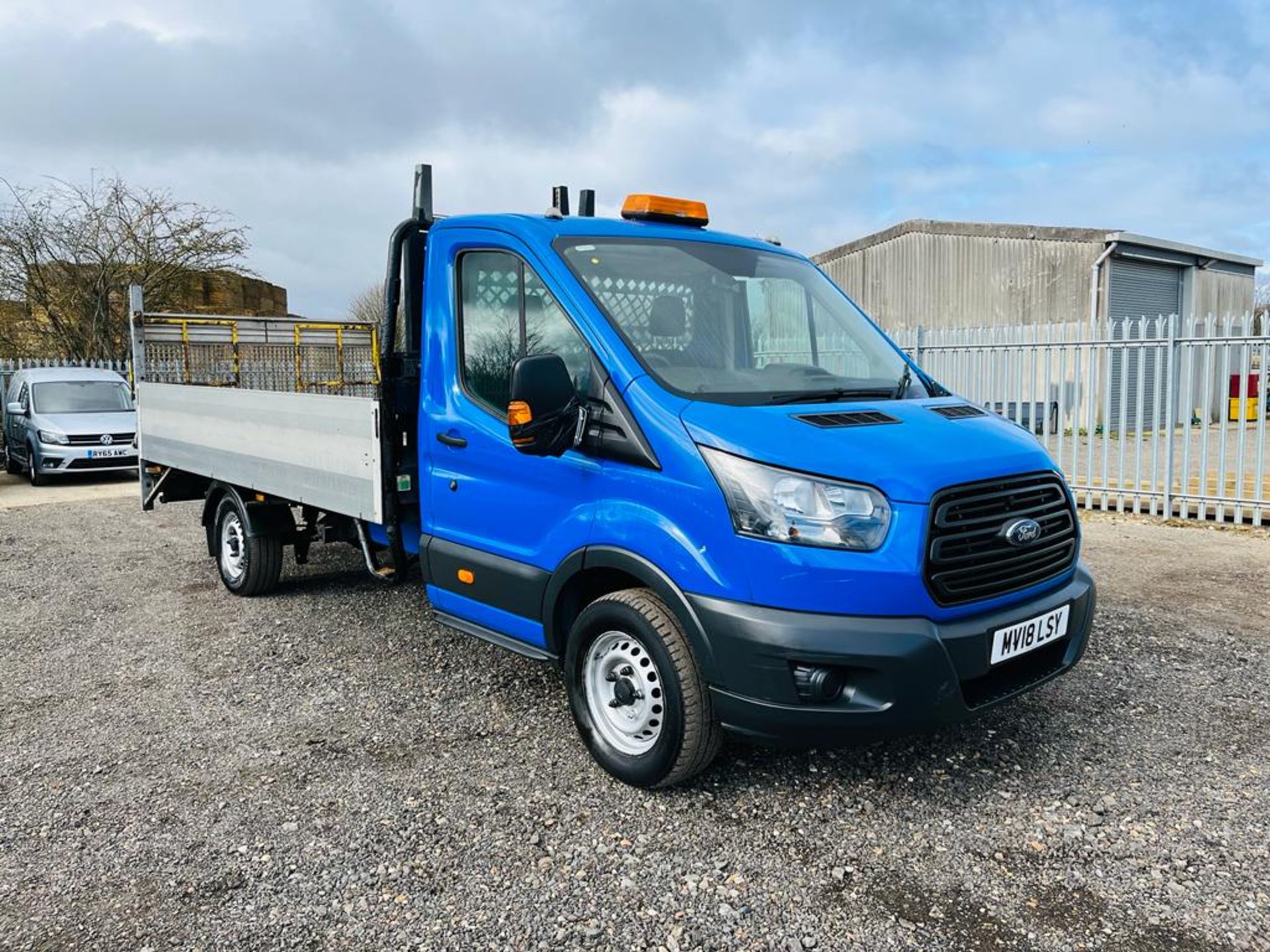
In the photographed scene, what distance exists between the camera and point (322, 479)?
16.8 feet

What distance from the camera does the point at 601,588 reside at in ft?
11.9

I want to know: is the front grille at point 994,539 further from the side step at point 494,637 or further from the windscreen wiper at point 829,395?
the side step at point 494,637

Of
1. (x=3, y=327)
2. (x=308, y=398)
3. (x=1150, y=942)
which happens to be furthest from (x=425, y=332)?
(x=3, y=327)

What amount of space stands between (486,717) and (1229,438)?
1607 centimetres

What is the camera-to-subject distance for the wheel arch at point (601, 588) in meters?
3.10

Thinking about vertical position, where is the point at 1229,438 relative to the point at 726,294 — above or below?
below

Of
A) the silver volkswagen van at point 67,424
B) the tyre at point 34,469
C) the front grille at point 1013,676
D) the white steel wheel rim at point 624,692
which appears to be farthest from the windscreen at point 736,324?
the tyre at point 34,469

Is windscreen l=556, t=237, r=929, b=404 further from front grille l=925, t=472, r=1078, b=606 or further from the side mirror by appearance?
front grille l=925, t=472, r=1078, b=606

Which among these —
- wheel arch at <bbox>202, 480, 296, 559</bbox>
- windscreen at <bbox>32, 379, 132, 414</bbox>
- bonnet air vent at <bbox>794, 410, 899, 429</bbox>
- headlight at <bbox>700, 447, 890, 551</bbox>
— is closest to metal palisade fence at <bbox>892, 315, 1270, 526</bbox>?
bonnet air vent at <bbox>794, 410, 899, 429</bbox>

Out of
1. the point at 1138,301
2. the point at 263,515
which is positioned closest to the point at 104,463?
the point at 263,515

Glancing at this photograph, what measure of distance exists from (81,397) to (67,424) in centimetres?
94

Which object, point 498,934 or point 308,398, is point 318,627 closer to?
point 308,398

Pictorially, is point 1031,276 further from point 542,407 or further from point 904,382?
point 542,407

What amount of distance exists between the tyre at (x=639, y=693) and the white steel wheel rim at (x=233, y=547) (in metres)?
3.61
